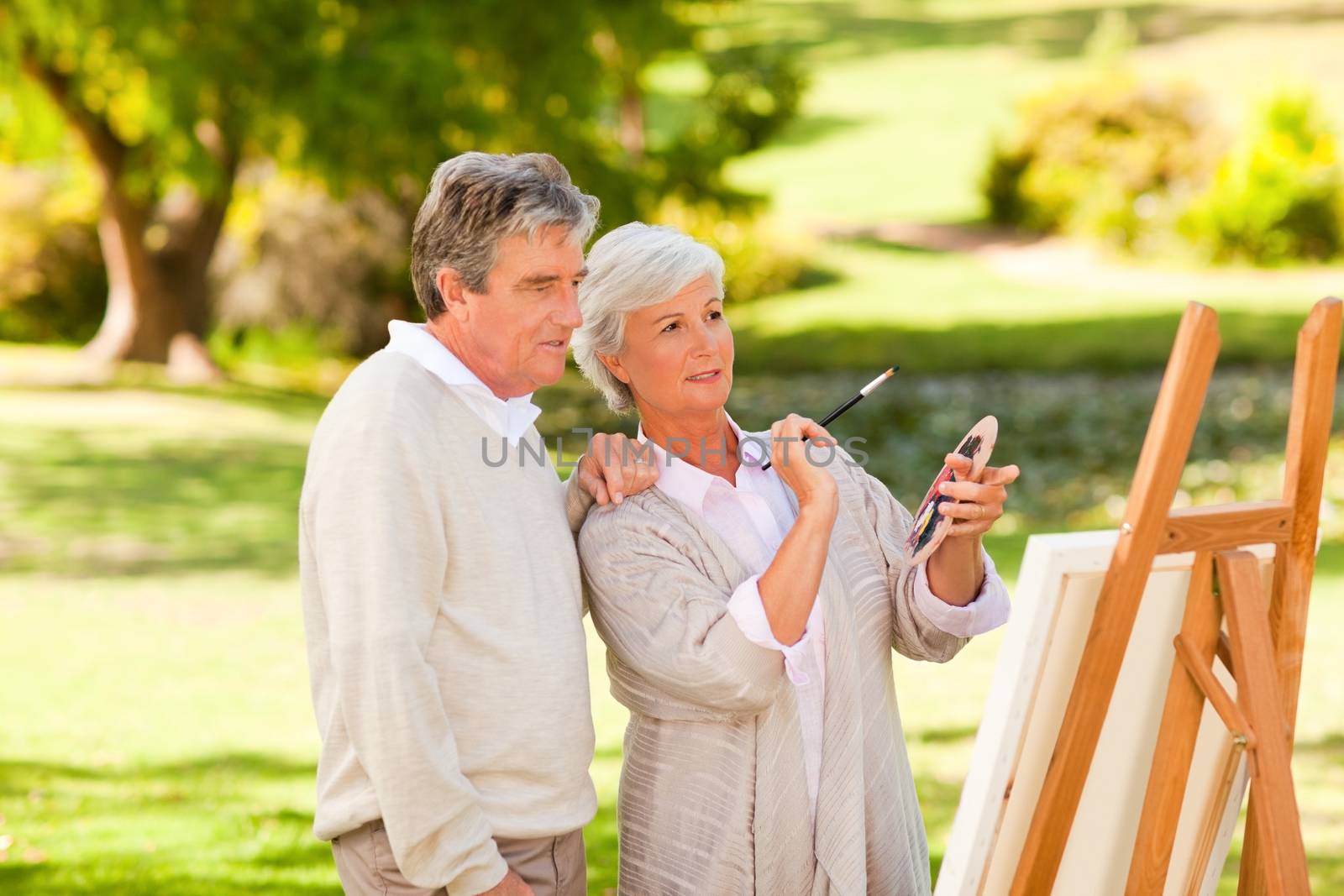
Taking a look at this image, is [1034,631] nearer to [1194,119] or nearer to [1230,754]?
[1230,754]

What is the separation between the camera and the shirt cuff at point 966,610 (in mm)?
2512

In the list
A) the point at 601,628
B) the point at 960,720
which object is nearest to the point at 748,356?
the point at 960,720

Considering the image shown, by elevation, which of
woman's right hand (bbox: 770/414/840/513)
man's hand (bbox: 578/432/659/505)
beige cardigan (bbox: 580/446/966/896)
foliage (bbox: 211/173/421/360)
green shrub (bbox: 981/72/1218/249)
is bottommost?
beige cardigan (bbox: 580/446/966/896)

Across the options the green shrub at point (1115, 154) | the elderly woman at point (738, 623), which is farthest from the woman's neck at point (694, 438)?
the green shrub at point (1115, 154)

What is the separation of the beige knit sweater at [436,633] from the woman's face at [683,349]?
0.31 metres

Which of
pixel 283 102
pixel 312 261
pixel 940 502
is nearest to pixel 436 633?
pixel 940 502

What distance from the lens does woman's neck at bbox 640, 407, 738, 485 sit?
8.55 ft

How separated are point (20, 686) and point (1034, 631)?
536 cm

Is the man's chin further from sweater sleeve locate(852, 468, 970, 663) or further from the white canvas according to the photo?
the white canvas

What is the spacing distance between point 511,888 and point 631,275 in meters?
1.02

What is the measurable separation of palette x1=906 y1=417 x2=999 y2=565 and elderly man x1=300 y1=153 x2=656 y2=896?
583 millimetres

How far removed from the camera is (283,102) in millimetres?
13164

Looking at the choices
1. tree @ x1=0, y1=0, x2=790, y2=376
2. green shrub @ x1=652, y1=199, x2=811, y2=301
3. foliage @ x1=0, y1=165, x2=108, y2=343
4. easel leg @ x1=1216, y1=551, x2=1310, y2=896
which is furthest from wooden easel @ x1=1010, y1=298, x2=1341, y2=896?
green shrub @ x1=652, y1=199, x2=811, y2=301

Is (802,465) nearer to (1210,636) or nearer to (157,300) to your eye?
(1210,636)
